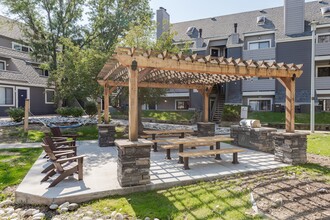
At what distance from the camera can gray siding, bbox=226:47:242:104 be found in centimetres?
2280

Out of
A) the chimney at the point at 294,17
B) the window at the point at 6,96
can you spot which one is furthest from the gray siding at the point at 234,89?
the window at the point at 6,96

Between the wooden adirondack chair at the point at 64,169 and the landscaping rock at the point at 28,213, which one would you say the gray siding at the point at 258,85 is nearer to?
the wooden adirondack chair at the point at 64,169

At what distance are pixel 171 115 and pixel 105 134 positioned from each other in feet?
42.5

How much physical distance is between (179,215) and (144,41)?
10421mm

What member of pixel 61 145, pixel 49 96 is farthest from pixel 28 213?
pixel 49 96

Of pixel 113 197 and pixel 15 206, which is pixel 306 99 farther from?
pixel 15 206

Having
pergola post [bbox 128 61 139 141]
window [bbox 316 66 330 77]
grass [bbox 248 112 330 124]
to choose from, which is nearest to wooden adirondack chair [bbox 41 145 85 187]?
pergola post [bbox 128 61 139 141]

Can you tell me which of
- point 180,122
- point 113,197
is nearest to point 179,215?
point 113,197

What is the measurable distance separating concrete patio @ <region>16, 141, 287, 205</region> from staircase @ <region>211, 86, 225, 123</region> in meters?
13.4

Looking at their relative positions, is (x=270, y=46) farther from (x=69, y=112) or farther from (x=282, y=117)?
(x=69, y=112)

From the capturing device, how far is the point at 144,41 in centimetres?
1262

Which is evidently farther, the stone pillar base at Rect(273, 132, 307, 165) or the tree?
the tree

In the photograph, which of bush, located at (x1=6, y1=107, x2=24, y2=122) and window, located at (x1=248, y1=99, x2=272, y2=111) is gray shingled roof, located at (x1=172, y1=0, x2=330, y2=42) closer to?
window, located at (x1=248, y1=99, x2=272, y2=111)

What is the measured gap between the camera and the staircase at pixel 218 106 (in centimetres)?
2233
